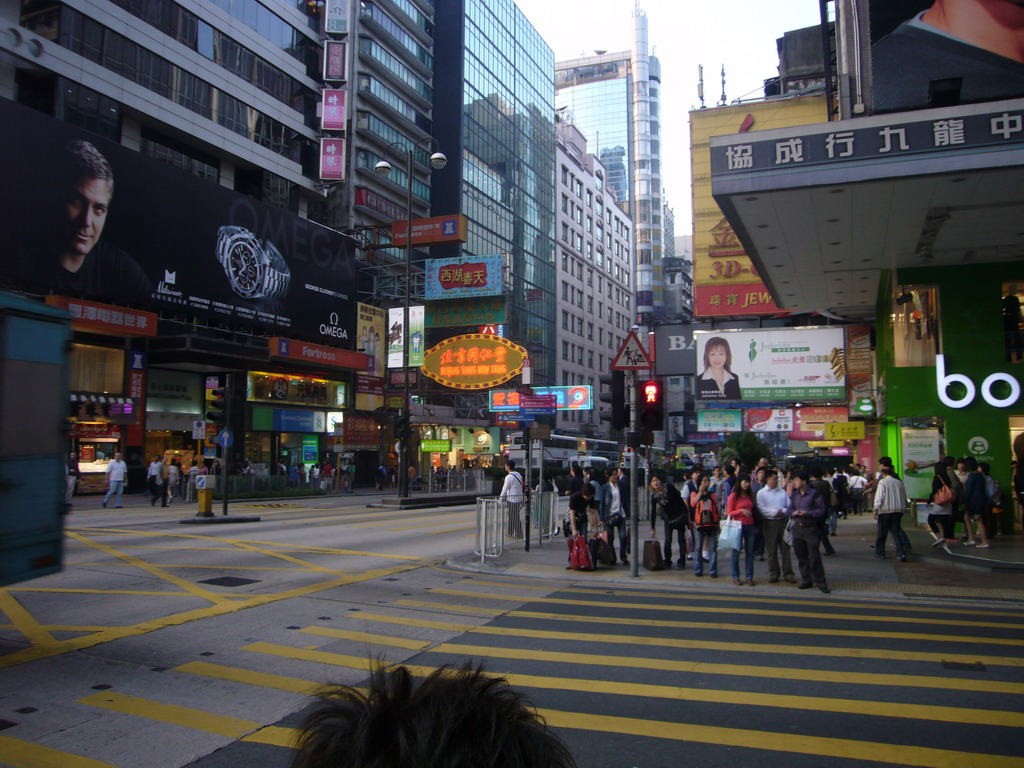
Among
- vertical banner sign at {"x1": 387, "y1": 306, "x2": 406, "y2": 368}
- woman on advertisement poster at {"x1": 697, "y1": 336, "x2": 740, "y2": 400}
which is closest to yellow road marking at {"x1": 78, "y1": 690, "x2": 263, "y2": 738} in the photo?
woman on advertisement poster at {"x1": 697, "y1": 336, "x2": 740, "y2": 400}

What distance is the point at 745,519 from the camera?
38.3ft

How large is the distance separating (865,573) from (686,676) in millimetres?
7580

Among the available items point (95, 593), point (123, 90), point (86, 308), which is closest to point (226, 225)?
point (123, 90)

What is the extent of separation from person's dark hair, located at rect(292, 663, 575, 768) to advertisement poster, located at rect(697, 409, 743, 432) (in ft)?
124

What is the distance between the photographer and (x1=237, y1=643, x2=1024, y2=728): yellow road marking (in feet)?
17.6

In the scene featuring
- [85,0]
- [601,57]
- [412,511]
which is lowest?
[412,511]

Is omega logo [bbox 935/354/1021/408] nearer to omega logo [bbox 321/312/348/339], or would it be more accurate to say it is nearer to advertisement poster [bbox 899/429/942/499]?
advertisement poster [bbox 899/429/942/499]

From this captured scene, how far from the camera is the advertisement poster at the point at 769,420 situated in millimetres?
36625

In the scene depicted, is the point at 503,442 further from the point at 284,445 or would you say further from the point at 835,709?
the point at 835,709

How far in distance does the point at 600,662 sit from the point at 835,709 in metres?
2.06

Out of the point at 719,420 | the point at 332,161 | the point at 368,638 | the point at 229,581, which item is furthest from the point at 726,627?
the point at 332,161

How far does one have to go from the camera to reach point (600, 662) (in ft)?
22.6

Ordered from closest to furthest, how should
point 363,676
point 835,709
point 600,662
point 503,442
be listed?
point 835,709 < point 363,676 < point 600,662 < point 503,442

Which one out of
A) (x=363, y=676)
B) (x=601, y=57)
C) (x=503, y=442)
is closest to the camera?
(x=363, y=676)
